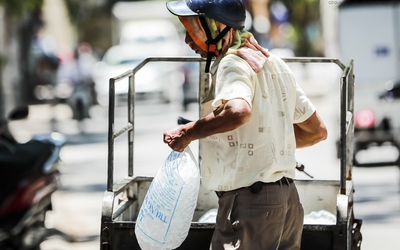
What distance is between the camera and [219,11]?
3242mm

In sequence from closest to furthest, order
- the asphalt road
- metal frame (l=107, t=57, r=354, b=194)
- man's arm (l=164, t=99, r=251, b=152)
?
1. man's arm (l=164, t=99, r=251, b=152)
2. metal frame (l=107, t=57, r=354, b=194)
3. the asphalt road

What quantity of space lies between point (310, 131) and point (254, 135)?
1.73 ft

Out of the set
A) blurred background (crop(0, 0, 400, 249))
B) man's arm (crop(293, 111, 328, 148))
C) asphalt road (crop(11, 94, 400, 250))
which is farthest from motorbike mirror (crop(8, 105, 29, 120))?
man's arm (crop(293, 111, 328, 148))

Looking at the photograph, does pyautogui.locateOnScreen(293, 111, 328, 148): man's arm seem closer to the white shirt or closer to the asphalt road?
the white shirt

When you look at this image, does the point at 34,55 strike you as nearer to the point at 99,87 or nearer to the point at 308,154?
the point at 99,87

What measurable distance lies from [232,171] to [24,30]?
20589mm

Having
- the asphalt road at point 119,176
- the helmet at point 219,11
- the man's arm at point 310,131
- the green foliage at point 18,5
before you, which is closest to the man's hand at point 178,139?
the helmet at point 219,11

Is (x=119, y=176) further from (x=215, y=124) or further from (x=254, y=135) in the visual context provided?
(x=215, y=124)

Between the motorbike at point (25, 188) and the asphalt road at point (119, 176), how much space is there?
532 millimetres

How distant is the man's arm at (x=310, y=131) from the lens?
3641mm

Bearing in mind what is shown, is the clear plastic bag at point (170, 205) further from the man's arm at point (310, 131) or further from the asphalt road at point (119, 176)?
the asphalt road at point (119, 176)

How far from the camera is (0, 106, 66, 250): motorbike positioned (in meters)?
5.84

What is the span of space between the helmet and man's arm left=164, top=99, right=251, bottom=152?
36cm

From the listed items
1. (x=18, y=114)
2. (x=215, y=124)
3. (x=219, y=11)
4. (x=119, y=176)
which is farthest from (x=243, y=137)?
(x=119, y=176)
